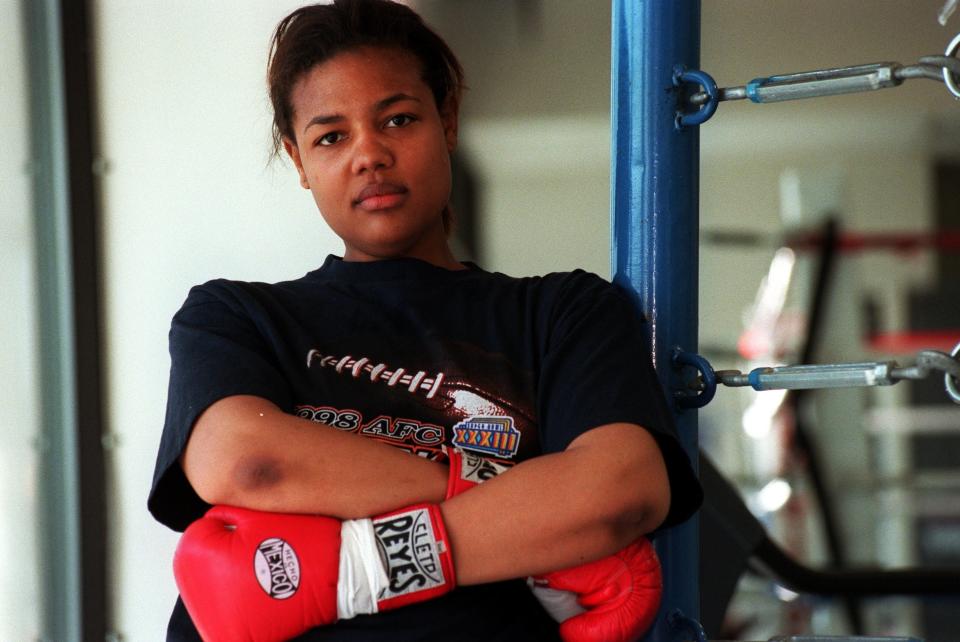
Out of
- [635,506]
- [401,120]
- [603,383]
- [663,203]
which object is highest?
[401,120]

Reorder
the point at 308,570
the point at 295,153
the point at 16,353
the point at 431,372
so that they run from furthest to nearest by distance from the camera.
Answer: the point at 16,353 < the point at 295,153 < the point at 431,372 < the point at 308,570

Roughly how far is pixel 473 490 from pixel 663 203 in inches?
16.0

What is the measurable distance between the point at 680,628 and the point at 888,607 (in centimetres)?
492

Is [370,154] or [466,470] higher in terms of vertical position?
[370,154]

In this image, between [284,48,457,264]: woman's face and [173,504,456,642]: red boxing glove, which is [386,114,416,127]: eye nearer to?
[284,48,457,264]: woman's face

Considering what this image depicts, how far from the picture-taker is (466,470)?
3.53 ft

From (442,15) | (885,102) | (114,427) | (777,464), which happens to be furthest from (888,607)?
(114,427)

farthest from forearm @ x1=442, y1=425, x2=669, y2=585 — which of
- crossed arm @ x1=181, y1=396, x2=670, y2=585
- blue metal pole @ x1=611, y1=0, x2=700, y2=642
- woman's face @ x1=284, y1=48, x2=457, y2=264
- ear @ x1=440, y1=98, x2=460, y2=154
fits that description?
ear @ x1=440, y1=98, x2=460, y2=154

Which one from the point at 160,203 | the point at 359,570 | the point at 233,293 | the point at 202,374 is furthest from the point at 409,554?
the point at 160,203

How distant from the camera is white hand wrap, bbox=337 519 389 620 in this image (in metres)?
1.00

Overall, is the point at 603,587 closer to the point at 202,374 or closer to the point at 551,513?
the point at 551,513

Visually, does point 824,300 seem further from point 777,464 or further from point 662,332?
point 662,332

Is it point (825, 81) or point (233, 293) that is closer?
point (825, 81)

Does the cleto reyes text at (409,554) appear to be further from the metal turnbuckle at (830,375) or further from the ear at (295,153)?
the ear at (295,153)
